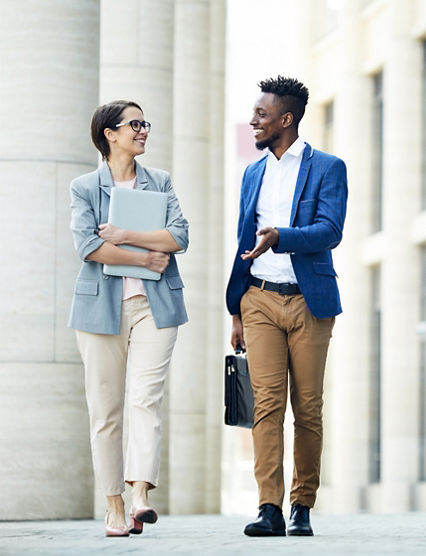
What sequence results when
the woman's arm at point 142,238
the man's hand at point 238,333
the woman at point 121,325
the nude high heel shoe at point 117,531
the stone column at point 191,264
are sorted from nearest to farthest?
1. the nude high heel shoe at point 117,531
2. the woman at point 121,325
3. the woman's arm at point 142,238
4. the man's hand at point 238,333
5. the stone column at point 191,264

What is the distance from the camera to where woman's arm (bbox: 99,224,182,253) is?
679 centimetres

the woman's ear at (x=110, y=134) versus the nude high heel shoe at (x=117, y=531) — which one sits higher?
the woman's ear at (x=110, y=134)

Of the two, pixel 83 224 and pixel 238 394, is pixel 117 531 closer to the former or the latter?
pixel 238 394

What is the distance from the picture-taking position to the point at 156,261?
266 inches

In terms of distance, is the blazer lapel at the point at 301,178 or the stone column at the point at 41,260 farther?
the stone column at the point at 41,260

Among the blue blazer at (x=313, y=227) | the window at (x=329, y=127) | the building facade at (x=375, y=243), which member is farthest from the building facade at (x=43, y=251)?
the window at (x=329, y=127)

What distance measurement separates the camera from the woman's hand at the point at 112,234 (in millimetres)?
6781

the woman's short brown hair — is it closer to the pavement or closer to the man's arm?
the man's arm

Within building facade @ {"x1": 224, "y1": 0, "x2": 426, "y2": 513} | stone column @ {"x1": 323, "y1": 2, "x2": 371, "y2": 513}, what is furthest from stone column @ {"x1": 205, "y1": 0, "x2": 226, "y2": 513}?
stone column @ {"x1": 323, "y1": 2, "x2": 371, "y2": 513}

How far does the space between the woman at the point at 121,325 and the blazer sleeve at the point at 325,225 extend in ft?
2.00

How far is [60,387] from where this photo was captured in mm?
9430

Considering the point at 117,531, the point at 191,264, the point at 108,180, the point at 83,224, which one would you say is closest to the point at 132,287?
the point at 83,224

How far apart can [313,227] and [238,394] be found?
948 mm

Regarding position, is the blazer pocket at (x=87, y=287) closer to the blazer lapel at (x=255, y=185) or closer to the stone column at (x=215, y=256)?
the blazer lapel at (x=255, y=185)
